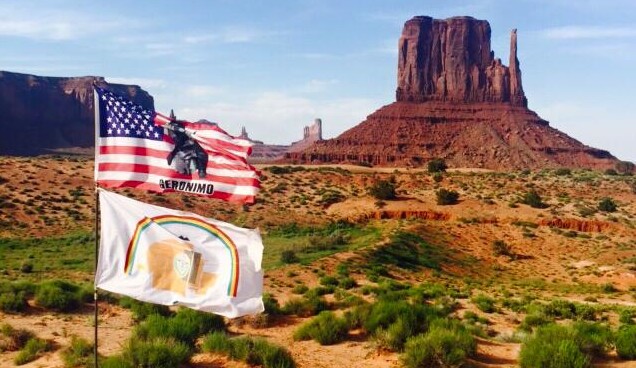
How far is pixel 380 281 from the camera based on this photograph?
87.4 ft

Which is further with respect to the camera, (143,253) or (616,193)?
(616,193)

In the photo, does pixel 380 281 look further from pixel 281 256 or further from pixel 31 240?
pixel 31 240

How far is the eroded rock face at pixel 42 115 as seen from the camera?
574ft

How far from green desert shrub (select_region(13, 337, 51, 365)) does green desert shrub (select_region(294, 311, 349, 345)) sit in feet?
19.1

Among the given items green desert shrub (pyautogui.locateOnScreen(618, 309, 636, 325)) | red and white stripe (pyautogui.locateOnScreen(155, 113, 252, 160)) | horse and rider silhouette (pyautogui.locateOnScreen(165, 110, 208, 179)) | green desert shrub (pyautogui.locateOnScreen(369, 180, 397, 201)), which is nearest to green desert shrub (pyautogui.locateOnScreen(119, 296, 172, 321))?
horse and rider silhouette (pyautogui.locateOnScreen(165, 110, 208, 179))

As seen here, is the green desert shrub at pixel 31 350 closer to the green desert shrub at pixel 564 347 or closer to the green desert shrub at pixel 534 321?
the green desert shrub at pixel 564 347

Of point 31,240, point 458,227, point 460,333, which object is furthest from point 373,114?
point 460,333

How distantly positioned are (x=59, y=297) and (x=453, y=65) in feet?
513

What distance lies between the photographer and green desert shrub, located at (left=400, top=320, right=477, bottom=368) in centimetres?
1168

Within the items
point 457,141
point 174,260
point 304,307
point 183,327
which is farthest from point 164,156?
point 457,141

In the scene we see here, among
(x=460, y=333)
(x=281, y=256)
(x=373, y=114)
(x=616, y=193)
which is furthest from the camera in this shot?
(x=373, y=114)

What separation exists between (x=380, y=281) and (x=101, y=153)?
18305 mm

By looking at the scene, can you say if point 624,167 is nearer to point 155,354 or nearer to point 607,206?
point 607,206

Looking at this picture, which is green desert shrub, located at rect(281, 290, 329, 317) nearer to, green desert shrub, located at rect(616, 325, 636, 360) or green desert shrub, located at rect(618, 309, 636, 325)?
green desert shrub, located at rect(616, 325, 636, 360)
